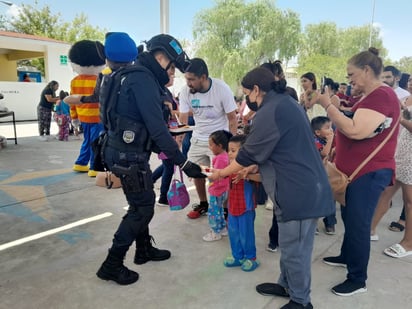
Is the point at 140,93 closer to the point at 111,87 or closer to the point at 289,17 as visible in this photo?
the point at 111,87

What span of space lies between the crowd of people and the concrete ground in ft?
0.40

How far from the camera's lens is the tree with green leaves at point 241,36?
1132 inches

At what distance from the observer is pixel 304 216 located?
1.96 meters

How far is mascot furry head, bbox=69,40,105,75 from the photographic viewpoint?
519cm

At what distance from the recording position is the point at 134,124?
232cm

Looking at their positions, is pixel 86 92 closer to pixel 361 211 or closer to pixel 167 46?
pixel 167 46

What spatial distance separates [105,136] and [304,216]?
1.55 metres

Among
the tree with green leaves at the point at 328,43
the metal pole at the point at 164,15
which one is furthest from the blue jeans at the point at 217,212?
the tree with green leaves at the point at 328,43

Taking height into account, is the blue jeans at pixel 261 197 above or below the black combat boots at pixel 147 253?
above

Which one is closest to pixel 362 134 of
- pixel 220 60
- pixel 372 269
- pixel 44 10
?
pixel 372 269

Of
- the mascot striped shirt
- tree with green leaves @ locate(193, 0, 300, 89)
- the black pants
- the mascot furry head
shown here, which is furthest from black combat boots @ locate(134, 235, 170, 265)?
tree with green leaves @ locate(193, 0, 300, 89)

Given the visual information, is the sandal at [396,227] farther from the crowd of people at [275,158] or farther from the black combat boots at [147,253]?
the black combat boots at [147,253]

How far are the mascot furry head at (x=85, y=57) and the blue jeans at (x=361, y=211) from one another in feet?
13.9

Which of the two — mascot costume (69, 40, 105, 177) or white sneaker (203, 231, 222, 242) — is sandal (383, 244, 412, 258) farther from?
mascot costume (69, 40, 105, 177)
